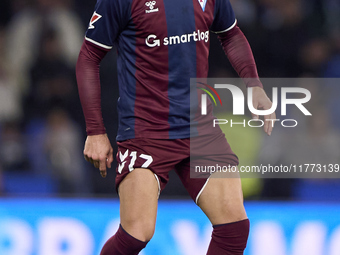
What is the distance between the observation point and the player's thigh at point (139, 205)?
2074mm

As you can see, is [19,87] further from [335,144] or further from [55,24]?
[335,144]

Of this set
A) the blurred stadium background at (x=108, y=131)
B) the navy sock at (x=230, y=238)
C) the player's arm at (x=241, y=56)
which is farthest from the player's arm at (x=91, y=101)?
the blurred stadium background at (x=108, y=131)

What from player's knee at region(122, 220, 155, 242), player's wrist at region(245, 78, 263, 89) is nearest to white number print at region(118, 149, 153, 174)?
player's knee at region(122, 220, 155, 242)

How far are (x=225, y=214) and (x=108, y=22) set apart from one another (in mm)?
905

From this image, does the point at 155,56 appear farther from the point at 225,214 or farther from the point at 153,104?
the point at 225,214

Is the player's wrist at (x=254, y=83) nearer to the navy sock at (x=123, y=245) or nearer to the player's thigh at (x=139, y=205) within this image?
the player's thigh at (x=139, y=205)

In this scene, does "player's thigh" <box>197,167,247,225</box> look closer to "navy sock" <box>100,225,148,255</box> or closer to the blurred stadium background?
"navy sock" <box>100,225,148,255</box>

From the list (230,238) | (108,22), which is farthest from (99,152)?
(230,238)

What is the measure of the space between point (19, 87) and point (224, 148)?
3247 mm

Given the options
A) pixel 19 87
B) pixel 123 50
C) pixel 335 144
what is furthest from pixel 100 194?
pixel 123 50

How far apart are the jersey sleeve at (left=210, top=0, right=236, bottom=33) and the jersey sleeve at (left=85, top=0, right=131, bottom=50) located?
0.44 m

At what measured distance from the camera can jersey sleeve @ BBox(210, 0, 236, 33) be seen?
2.35 metres

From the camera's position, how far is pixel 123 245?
6.84ft

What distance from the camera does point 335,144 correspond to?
4383mm
